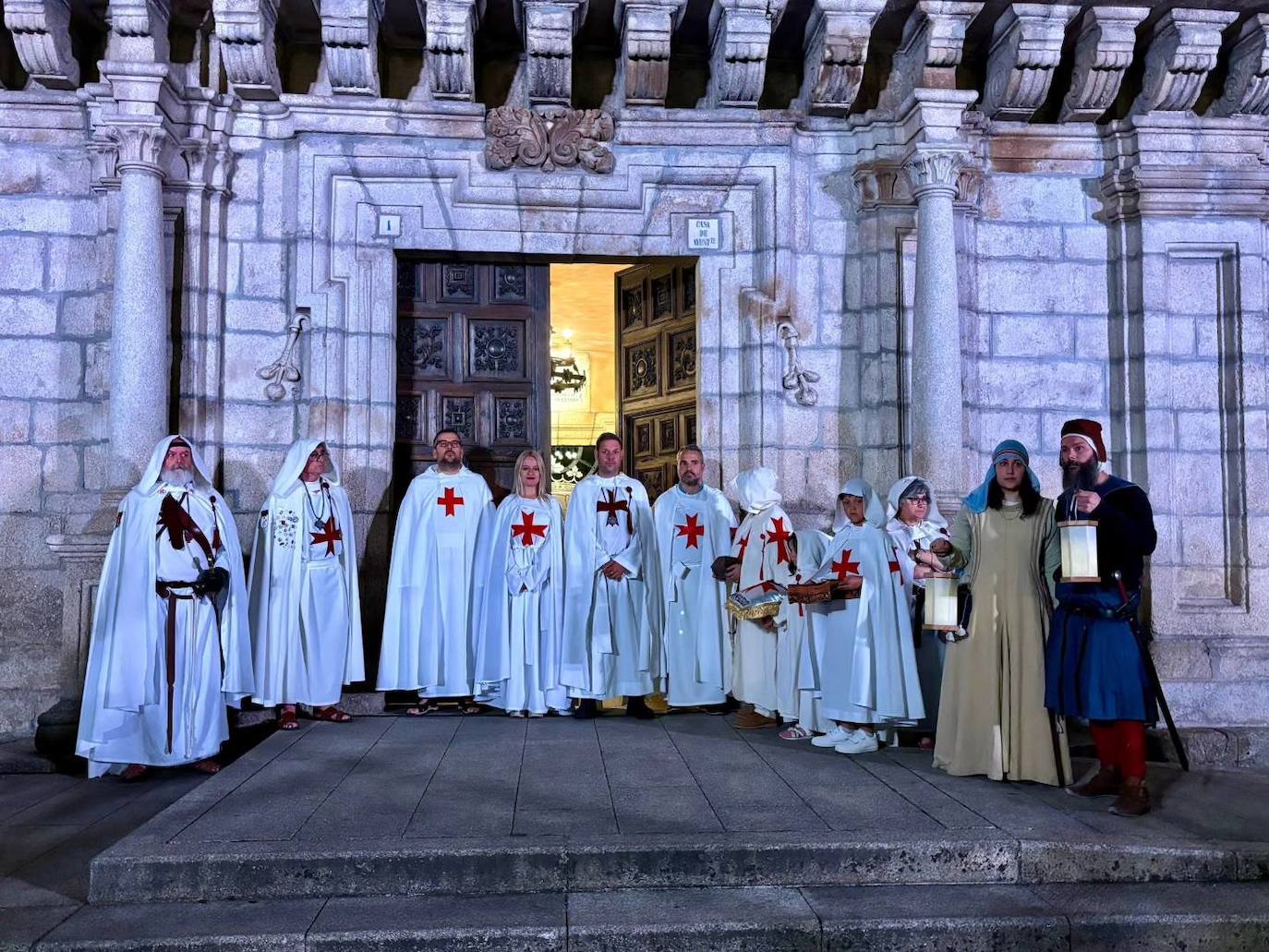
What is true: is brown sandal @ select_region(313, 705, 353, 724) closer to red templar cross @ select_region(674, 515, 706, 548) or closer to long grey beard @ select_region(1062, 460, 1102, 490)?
red templar cross @ select_region(674, 515, 706, 548)

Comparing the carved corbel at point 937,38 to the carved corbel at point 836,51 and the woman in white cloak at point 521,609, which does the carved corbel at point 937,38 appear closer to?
the carved corbel at point 836,51

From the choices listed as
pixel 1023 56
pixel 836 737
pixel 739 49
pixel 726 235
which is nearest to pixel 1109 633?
pixel 836 737

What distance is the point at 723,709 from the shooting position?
722 centimetres

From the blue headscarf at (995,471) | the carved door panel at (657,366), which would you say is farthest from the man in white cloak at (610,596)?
the blue headscarf at (995,471)

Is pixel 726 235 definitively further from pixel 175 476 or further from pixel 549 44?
pixel 175 476

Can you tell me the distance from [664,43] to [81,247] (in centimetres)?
414

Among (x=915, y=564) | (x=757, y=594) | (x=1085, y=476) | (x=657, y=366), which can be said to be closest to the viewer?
(x=1085, y=476)

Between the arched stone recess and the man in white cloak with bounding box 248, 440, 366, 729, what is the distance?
0.54m

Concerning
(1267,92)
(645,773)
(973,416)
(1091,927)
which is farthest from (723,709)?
(1267,92)

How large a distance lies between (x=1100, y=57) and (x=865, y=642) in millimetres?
4353

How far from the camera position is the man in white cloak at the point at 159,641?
5977 millimetres

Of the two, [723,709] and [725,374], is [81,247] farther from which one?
[723,709]

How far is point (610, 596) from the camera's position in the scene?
22.9 feet

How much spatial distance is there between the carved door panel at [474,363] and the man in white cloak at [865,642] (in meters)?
2.66
